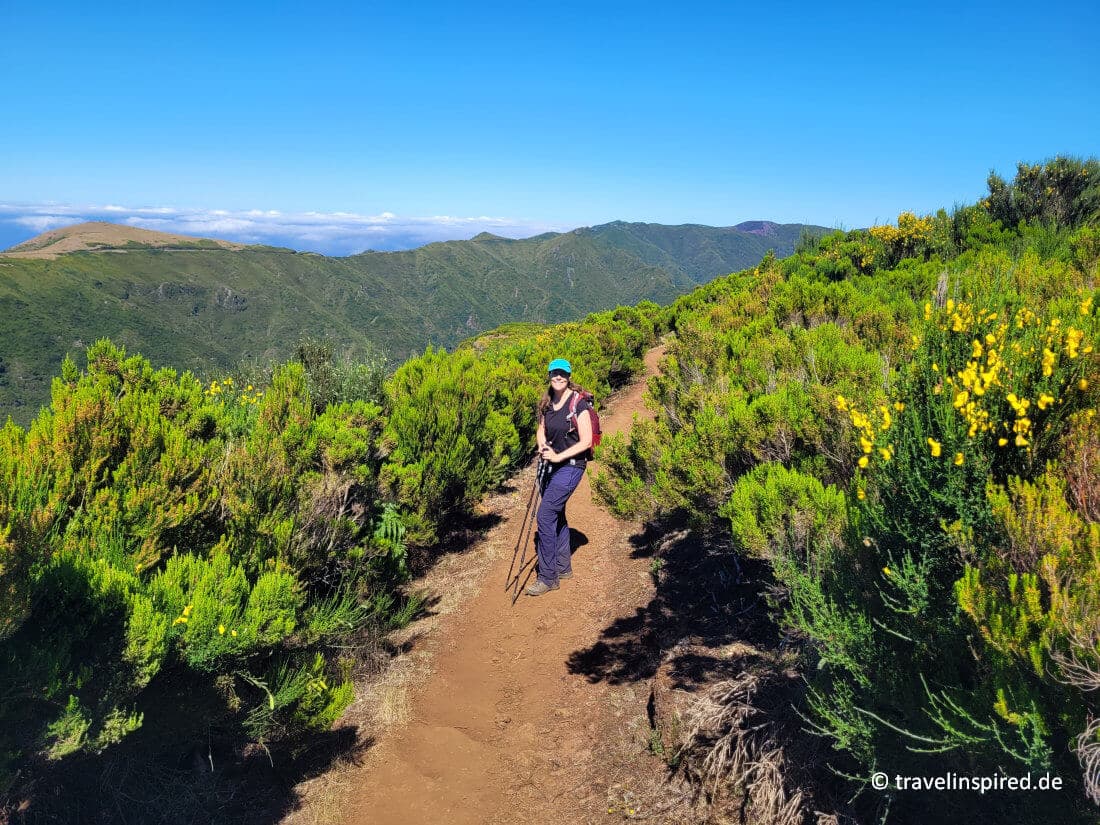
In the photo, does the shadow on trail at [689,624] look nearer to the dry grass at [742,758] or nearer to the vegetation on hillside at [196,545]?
the dry grass at [742,758]

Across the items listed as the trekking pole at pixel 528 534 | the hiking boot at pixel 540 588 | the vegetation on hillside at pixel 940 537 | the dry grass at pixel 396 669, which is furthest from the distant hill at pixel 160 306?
the vegetation on hillside at pixel 940 537

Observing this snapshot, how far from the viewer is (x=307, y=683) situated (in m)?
3.63

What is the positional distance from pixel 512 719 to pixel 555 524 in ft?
6.02

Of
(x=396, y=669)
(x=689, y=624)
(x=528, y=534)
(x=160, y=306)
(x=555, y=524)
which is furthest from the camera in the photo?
(x=160, y=306)

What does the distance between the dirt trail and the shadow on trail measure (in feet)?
0.44

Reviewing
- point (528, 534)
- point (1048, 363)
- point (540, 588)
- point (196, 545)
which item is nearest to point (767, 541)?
point (1048, 363)

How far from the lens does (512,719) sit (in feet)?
14.8

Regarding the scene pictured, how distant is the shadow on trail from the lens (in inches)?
175

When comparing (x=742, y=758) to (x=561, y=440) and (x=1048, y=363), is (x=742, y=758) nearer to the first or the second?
(x=1048, y=363)

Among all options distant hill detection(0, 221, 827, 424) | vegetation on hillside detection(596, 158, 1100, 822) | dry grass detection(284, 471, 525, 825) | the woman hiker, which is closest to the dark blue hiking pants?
the woman hiker

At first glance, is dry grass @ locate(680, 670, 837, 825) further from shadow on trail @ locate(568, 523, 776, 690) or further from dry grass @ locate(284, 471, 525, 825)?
dry grass @ locate(284, 471, 525, 825)

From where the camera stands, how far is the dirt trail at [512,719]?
3785mm

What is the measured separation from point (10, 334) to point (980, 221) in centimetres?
14041

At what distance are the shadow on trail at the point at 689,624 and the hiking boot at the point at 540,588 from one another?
922mm
